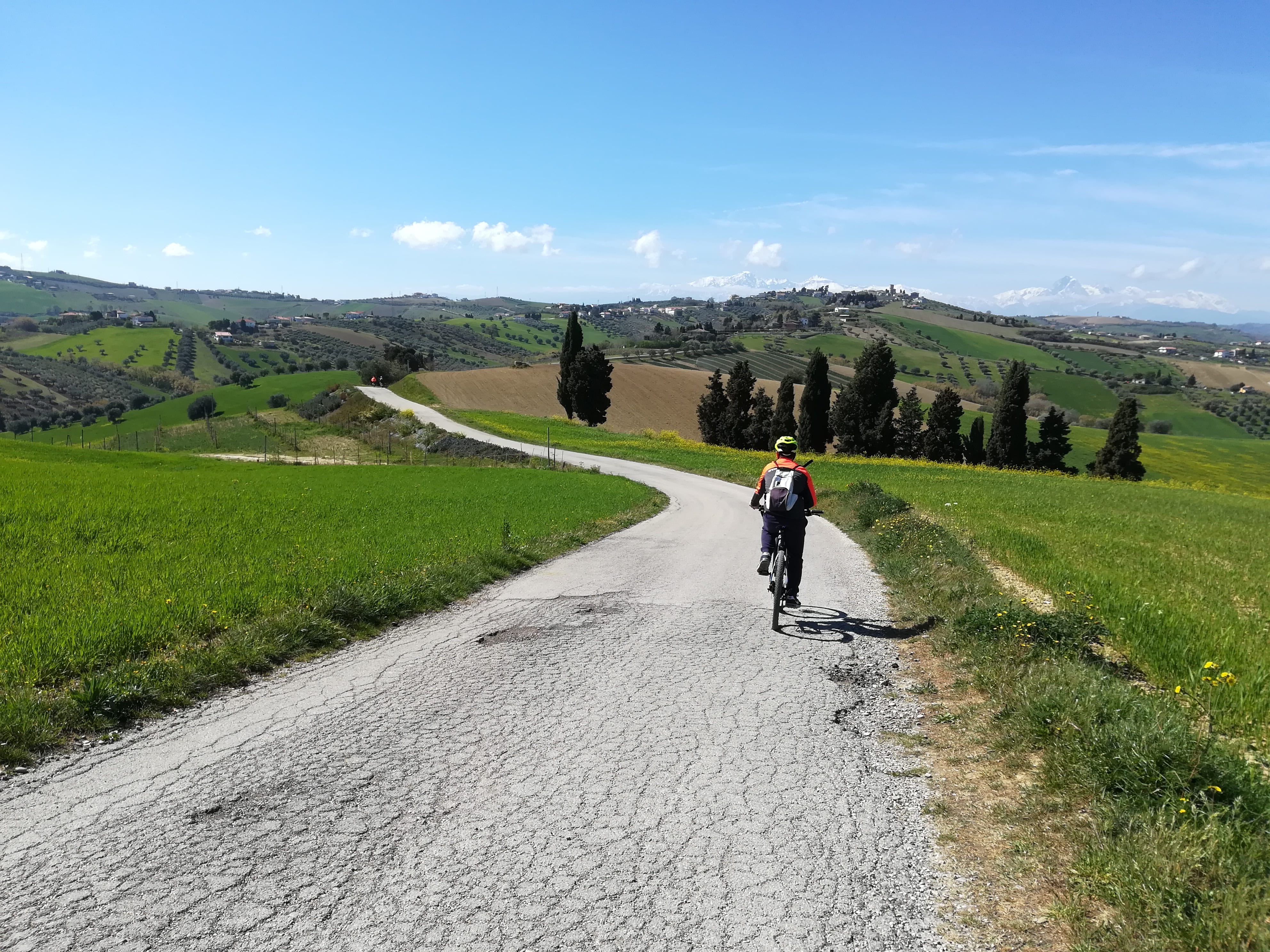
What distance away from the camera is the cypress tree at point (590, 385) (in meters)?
74.1

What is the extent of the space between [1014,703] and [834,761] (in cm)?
184

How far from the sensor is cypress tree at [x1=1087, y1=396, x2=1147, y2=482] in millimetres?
64188

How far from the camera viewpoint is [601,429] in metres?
67.1

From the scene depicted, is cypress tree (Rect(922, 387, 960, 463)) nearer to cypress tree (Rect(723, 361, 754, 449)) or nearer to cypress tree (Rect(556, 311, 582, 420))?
cypress tree (Rect(723, 361, 754, 449))

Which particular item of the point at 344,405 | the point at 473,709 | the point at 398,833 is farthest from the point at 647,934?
the point at 344,405

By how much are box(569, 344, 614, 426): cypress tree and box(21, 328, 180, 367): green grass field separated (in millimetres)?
124340

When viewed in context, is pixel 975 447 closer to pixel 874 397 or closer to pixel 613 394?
pixel 874 397

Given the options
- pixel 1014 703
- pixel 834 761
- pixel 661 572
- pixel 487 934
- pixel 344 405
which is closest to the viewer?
pixel 487 934

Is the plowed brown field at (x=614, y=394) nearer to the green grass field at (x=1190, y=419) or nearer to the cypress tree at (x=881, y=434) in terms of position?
the cypress tree at (x=881, y=434)

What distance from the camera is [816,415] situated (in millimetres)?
66312

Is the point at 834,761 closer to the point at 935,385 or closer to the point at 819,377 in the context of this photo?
the point at 819,377

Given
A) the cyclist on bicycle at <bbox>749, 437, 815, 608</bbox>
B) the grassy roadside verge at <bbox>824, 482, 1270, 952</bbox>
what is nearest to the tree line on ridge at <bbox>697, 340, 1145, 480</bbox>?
the cyclist on bicycle at <bbox>749, 437, 815, 608</bbox>

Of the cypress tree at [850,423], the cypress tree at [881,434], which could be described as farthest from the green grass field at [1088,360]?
the cypress tree at [850,423]

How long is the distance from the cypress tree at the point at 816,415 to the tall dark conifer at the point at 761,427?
574 cm
